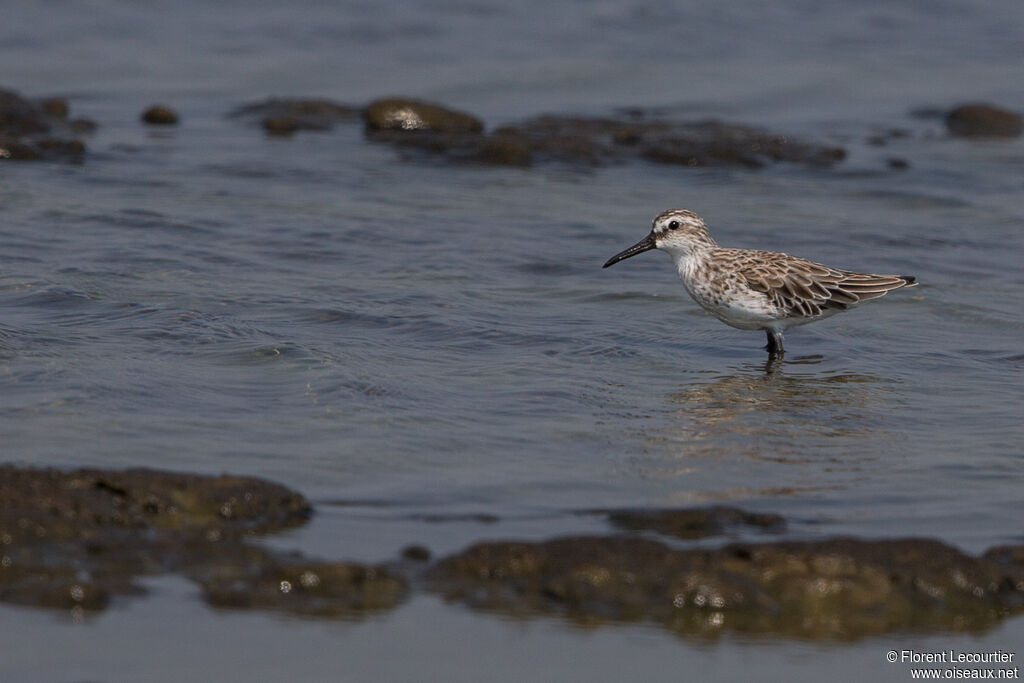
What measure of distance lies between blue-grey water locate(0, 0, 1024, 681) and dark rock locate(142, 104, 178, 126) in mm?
264

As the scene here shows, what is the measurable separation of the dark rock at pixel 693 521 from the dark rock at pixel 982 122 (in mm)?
13613

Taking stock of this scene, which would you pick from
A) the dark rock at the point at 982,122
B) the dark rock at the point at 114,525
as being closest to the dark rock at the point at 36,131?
the dark rock at the point at 114,525

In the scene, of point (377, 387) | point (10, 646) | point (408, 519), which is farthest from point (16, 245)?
point (10, 646)

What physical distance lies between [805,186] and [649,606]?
450 inches

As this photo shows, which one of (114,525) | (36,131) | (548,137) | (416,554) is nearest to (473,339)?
(416,554)

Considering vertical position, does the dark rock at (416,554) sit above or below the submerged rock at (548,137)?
below

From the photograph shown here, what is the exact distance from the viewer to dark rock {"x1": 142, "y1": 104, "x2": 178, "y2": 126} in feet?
58.5

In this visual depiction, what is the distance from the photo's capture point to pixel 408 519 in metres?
6.75

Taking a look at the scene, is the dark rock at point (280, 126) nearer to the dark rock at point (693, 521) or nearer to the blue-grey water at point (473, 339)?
the blue-grey water at point (473, 339)

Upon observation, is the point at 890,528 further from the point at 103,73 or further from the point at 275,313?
the point at 103,73

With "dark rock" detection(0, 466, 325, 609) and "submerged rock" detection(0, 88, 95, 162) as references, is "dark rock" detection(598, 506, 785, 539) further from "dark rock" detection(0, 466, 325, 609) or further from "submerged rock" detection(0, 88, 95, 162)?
"submerged rock" detection(0, 88, 95, 162)

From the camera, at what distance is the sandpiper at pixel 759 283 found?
35.4 ft

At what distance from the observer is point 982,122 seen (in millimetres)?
19266

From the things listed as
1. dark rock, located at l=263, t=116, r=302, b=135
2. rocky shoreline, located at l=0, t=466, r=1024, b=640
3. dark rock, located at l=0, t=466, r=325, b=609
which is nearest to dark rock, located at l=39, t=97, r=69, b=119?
dark rock, located at l=263, t=116, r=302, b=135
